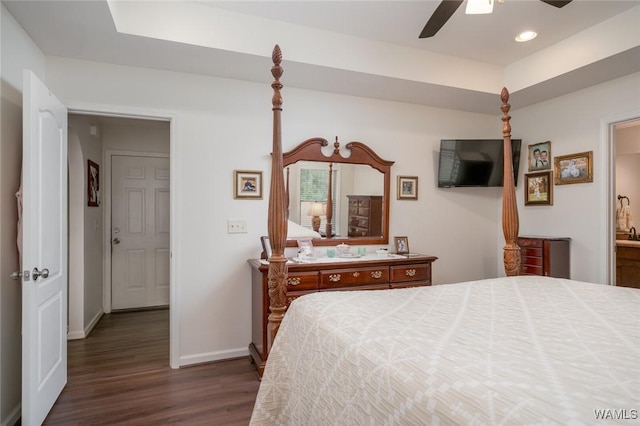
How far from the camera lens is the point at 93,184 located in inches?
158

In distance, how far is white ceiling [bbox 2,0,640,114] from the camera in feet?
7.75

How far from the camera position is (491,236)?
13.9ft

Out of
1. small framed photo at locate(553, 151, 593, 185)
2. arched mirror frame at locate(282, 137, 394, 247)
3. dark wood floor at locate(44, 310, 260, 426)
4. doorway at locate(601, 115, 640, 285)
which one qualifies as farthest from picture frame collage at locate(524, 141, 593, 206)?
dark wood floor at locate(44, 310, 260, 426)

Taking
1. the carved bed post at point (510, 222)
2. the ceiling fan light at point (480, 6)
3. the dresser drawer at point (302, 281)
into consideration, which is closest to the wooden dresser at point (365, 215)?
the dresser drawer at point (302, 281)

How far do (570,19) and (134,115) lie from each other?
11.7 ft

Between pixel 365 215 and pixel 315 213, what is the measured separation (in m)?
0.57

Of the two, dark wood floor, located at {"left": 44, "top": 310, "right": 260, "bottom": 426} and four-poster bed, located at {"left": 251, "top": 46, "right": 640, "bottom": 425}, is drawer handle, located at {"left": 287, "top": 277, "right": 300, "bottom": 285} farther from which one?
four-poster bed, located at {"left": 251, "top": 46, "right": 640, "bottom": 425}

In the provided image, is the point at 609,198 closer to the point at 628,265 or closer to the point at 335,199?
the point at 628,265

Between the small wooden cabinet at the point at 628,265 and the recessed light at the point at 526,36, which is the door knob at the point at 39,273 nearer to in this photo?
the recessed light at the point at 526,36

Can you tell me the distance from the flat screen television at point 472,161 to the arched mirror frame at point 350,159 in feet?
2.21

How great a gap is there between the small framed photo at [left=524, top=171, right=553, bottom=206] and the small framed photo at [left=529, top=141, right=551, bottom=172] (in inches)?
3.0

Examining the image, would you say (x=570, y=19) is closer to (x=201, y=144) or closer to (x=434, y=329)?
(x=434, y=329)

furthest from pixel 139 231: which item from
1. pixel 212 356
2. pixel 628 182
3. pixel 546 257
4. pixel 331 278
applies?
pixel 628 182

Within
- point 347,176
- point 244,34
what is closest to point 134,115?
point 244,34
